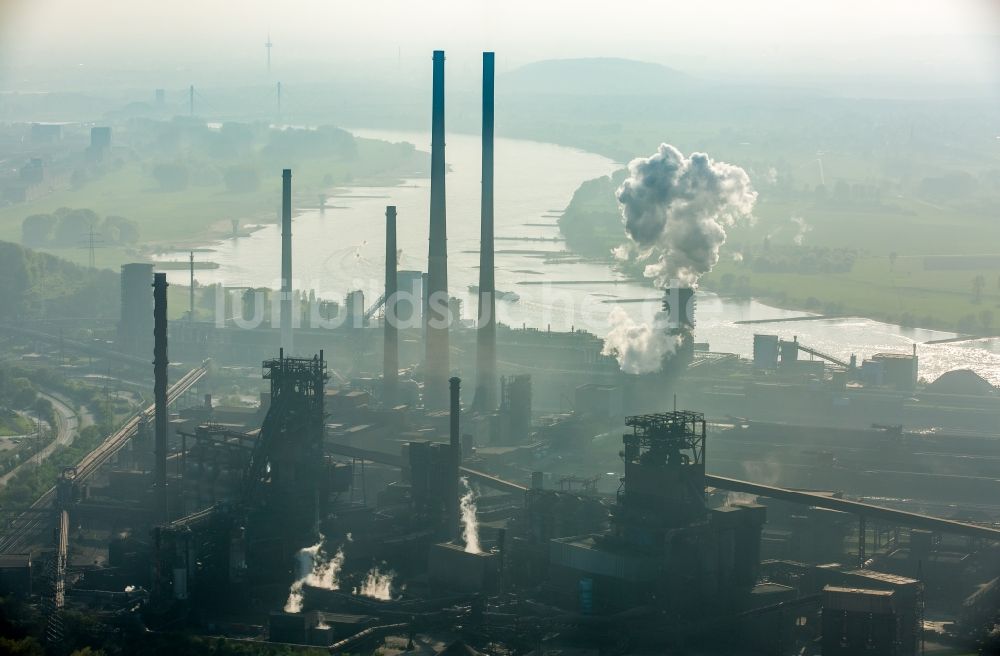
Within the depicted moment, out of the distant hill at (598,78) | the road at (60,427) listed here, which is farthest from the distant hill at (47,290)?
the distant hill at (598,78)

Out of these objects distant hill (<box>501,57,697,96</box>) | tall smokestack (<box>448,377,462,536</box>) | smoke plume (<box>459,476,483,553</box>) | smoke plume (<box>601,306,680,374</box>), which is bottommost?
smoke plume (<box>459,476,483,553</box>)

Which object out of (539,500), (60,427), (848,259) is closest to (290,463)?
(539,500)

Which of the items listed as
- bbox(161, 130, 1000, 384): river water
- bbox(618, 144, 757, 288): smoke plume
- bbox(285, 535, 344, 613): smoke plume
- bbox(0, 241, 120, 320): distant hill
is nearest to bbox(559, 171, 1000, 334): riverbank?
bbox(161, 130, 1000, 384): river water

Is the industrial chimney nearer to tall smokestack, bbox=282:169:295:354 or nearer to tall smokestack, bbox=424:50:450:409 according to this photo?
tall smokestack, bbox=282:169:295:354

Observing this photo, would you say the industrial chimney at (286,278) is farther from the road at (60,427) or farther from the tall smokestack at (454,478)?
the tall smokestack at (454,478)

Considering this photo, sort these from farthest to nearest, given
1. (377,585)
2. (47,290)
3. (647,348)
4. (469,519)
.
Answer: (47,290)
(647,348)
(469,519)
(377,585)

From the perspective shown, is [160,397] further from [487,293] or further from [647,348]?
[647,348]
